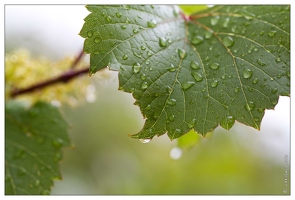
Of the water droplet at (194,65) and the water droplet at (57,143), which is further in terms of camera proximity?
the water droplet at (57,143)

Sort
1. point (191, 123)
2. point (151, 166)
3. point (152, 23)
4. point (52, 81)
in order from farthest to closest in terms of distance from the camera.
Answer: point (151, 166) < point (52, 81) < point (152, 23) < point (191, 123)

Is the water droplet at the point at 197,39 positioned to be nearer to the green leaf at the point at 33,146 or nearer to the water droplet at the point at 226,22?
the water droplet at the point at 226,22

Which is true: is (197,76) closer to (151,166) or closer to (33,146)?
(33,146)

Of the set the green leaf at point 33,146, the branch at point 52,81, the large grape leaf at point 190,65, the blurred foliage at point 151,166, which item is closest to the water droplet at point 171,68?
the large grape leaf at point 190,65

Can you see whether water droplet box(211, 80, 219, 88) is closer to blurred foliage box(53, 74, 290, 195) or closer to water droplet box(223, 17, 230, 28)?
water droplet box(223, 17, 230, 28)

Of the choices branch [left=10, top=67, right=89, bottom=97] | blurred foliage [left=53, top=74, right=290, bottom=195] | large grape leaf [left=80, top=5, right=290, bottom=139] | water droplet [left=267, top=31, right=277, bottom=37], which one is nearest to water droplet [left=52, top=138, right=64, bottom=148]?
branch [left=10, top=67, right=89, bottom=97]

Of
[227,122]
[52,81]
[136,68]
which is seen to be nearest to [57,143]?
[52,81]
